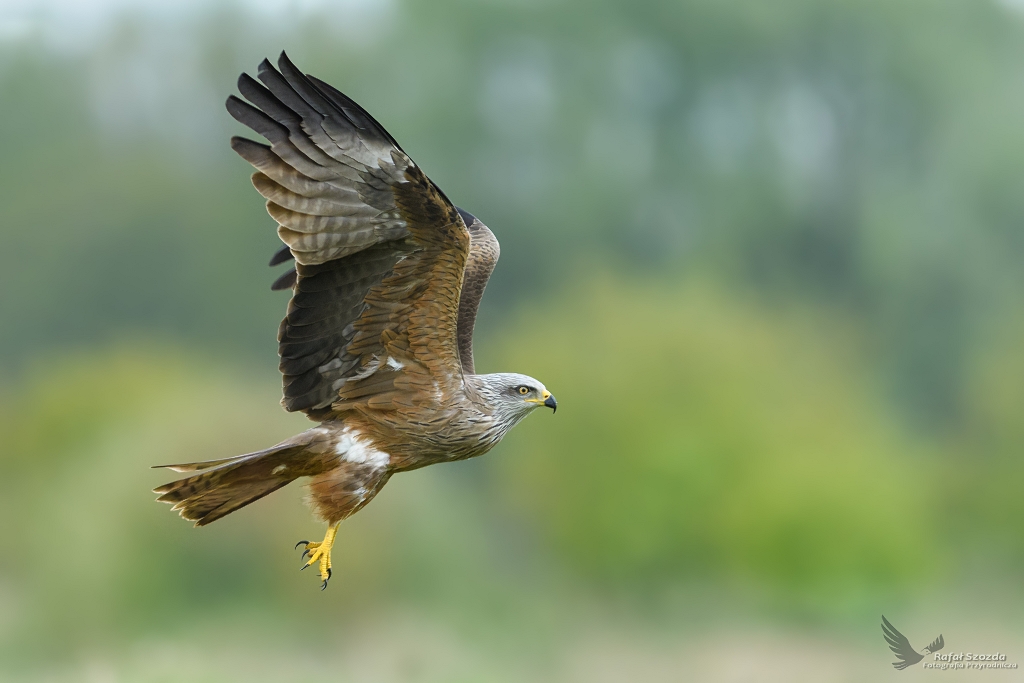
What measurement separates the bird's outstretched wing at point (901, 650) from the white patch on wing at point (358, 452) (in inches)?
513

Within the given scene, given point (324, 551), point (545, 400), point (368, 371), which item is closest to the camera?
point (324, 551)

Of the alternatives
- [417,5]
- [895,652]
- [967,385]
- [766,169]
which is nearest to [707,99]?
[766,169]

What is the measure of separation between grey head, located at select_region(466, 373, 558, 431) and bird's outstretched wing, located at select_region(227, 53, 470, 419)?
0.17 m

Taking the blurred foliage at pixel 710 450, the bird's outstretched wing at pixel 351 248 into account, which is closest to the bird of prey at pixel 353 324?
the bird's outstretched wing at pixel 351 248

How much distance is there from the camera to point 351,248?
4.91m

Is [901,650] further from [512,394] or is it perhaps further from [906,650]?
[512,394]

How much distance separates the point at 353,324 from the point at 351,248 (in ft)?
1.32

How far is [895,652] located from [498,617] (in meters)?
5.66

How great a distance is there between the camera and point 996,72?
70.3ft

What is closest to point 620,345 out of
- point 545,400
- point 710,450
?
point 710,450

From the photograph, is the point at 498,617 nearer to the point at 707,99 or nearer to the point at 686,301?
the point at 686,301

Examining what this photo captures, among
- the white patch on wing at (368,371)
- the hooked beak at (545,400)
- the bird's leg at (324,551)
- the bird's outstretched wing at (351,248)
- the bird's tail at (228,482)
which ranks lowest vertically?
the bird's leg at (324,551)

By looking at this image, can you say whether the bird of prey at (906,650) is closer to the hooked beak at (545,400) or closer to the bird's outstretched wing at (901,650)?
the bird's outstretched wing at (901,650)

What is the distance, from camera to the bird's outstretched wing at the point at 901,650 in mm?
16109
